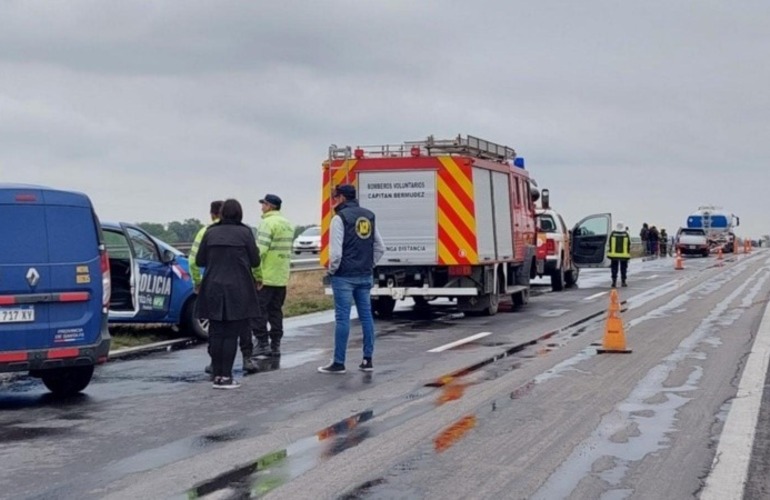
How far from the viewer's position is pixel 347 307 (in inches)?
470

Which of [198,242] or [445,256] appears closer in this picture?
[198,242]

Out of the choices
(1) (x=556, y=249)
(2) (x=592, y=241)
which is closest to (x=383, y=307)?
(1) (x=556, y=249)

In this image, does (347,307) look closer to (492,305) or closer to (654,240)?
(492,305)

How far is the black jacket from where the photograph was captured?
10.8 m

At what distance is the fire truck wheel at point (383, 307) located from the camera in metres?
20.0

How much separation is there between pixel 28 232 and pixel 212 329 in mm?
2035

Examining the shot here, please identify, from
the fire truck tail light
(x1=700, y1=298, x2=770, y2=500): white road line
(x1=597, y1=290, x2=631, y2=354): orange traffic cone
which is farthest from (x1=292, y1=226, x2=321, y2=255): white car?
(x1=700, y1=298, x2=770, y2=500): white road line

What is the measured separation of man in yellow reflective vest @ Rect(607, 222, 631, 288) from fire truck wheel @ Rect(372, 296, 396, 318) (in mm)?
11222

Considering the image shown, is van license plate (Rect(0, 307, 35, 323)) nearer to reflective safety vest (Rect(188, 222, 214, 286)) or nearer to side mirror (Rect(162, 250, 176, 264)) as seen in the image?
reflective safety vest (Rect(188, 222, 214, 286))

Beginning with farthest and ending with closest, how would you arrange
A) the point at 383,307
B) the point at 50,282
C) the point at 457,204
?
the point at 383,307, the point at 457,204, the point at 50,282

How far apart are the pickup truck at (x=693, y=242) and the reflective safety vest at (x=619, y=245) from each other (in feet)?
112

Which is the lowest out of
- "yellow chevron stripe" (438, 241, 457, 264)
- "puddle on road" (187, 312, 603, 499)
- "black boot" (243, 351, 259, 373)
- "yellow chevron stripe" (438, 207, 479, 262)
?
"puddle on road" (187, 312, 603, 499)

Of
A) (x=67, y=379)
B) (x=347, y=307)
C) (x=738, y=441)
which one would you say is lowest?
(x=738, y=441)

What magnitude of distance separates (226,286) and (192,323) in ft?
15.5
